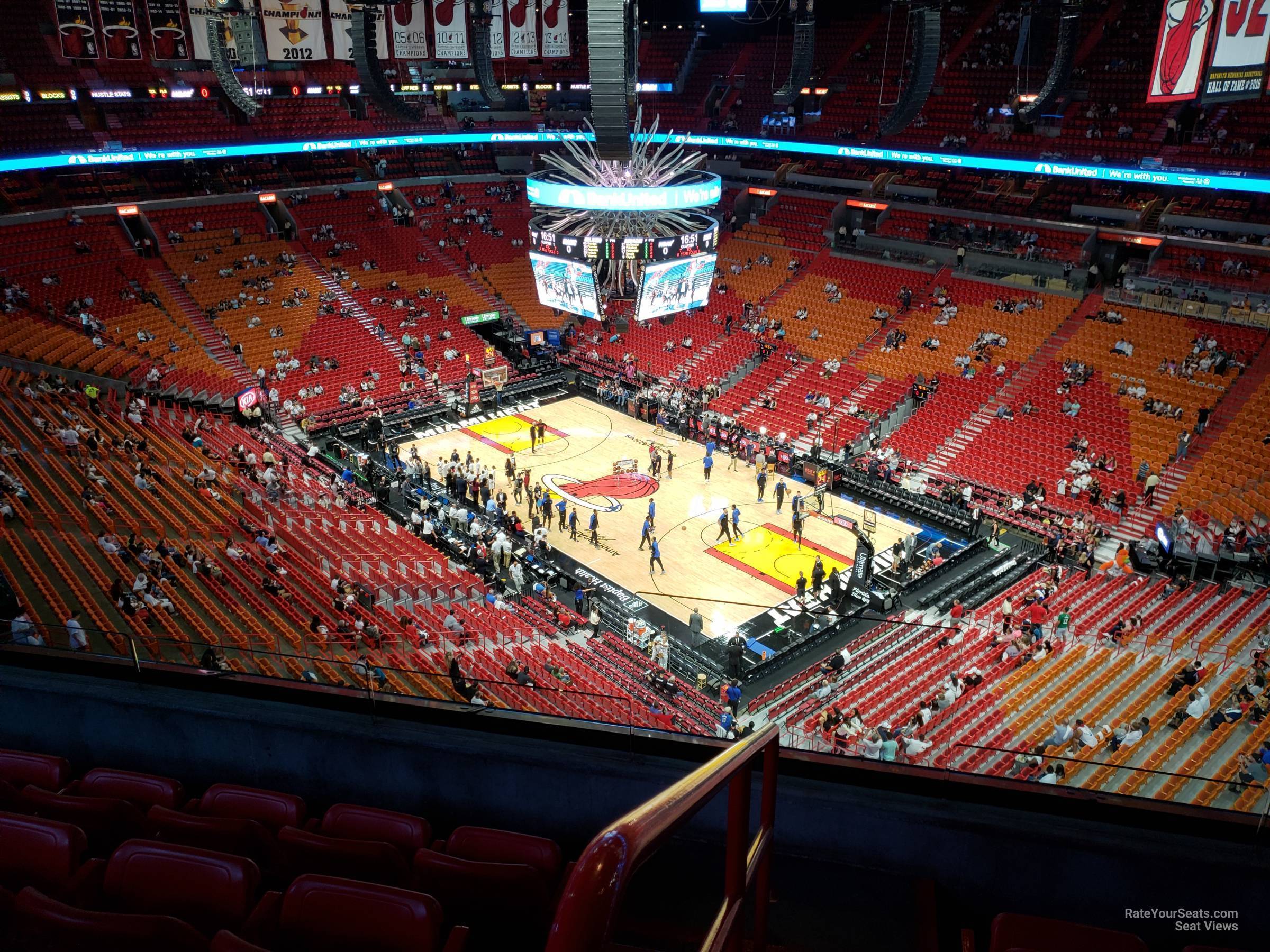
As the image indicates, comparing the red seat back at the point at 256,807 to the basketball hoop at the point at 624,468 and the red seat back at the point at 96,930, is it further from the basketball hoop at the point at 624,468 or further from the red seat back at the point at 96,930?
the basketball hoop at the point at 624,468

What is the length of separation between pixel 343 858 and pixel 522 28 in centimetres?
3025

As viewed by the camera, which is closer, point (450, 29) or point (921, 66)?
point (921, 66)

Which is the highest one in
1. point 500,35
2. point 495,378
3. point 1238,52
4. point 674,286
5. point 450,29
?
point 500,35

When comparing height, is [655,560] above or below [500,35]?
below

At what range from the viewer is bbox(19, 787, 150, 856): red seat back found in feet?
12.8

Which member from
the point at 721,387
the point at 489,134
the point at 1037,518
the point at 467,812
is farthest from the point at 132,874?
the point at 489,134

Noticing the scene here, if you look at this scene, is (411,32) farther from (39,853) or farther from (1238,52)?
(39,853)

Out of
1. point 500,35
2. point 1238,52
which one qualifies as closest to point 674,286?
point 1238,52

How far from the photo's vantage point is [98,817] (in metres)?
3.90

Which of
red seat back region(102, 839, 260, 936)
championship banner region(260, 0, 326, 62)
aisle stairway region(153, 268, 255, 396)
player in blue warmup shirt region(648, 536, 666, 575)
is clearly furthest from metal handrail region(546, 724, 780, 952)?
aisle stairway region(153, 268, 255, 396)

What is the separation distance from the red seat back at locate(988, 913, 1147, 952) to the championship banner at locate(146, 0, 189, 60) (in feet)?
87.7

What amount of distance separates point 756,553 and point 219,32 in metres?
14.2

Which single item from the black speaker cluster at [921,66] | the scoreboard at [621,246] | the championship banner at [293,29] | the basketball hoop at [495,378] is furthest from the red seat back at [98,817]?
the basketball hoop at [495,378]

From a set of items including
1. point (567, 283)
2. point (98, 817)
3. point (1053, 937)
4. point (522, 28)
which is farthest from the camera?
point (522, 28)
